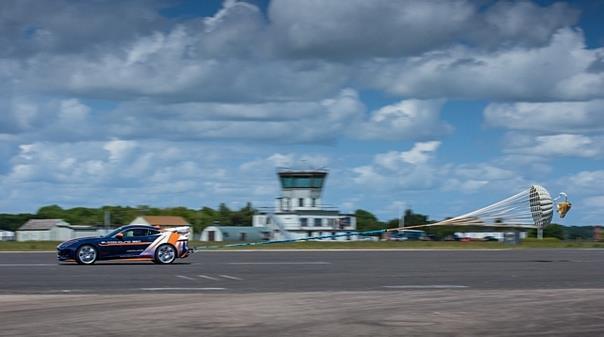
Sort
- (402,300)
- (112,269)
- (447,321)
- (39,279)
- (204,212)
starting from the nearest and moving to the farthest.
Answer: (447,321), (402,300), (39,279), (112,269), (204,212)

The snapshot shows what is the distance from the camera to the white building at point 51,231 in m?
89.7

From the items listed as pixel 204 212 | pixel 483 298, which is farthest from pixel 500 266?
pixel 204 212

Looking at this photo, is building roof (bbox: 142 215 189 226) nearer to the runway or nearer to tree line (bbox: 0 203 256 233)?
tree line (bbox: 0 203 256 233)

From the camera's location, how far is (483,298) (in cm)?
1557

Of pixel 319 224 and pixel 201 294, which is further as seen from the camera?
pixel 319 224

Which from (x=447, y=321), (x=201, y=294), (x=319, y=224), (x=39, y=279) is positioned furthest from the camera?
(x=319, y=224)

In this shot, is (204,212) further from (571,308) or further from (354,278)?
(571,308)

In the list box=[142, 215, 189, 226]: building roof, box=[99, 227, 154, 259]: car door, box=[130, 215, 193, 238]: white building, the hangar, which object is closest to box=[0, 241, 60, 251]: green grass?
box=[99, 227, 154, 259]: car door

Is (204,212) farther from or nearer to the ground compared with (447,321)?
farther from the ground

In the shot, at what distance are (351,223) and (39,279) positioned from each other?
7397 cm

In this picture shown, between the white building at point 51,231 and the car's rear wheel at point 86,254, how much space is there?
5718 centimetres

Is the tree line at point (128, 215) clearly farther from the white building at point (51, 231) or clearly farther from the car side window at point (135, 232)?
the car side window at point (135, 232)

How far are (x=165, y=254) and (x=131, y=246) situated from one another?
107 centimetres

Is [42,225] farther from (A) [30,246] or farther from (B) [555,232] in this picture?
(B) [555,232]
